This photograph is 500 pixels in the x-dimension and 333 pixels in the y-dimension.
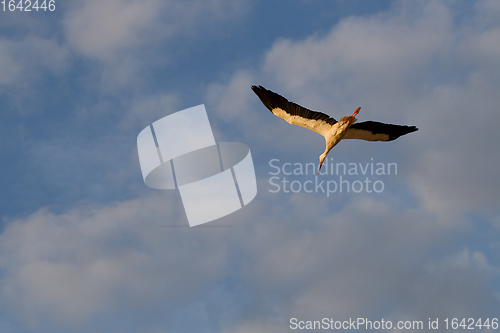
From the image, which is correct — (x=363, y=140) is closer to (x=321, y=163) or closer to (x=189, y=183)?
(x=321, y=163)

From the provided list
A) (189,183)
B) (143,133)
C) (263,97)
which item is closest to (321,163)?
(263,97)

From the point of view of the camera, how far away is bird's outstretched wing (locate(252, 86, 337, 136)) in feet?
132

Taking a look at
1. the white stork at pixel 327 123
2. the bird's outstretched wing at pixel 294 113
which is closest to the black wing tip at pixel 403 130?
the white stork at pixel 327 123

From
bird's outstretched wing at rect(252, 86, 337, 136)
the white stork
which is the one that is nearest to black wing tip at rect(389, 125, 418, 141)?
the white stork

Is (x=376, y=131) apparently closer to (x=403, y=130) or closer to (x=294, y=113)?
(x=403, y=130)

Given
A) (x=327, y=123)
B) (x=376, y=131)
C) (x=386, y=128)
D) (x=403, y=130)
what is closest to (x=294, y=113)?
(x=327, y=123)

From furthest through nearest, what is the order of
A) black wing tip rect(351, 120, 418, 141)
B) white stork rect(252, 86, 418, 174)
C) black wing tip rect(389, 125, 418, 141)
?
black wing tip rect(389, 125, 418, 141)
black wing tip rect(351, 120, 418, 141)
white stork rect(252, 86, 418, 174)

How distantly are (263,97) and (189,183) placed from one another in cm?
1040

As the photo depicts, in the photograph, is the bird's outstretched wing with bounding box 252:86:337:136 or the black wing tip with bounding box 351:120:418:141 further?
the black wing tip with bounding box 351:120:418:141

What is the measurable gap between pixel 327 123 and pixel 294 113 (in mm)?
2371

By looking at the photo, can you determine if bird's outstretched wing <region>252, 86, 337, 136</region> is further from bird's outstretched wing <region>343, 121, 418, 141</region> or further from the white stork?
bird's outstretched wing <region>343, 121, 418, 141</region>

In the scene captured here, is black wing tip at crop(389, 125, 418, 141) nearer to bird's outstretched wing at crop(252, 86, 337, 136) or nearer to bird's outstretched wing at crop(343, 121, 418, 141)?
bird's outstretched wing at crop(343, 121, 418, 141)

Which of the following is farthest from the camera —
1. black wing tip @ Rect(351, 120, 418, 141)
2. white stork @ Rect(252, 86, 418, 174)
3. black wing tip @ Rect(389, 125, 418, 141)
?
black wing tip @ Rect(389, 125, 418, 141)

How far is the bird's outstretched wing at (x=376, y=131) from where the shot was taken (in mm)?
40969
